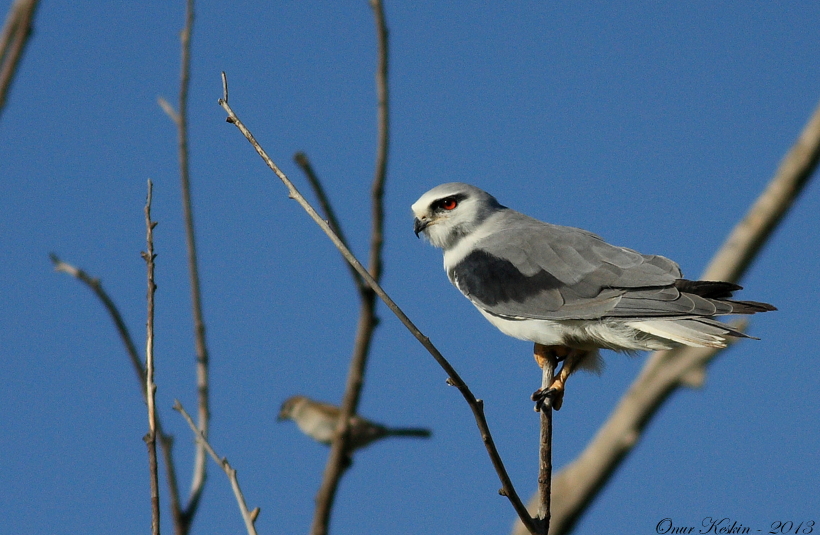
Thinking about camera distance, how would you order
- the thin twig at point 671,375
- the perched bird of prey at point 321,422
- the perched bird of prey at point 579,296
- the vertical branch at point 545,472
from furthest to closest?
the perched bird of prey at point 321,422 < the thin twig at point 671,375 < the perched bird of prey at point 579,296 < the vertical branch at point 545,472

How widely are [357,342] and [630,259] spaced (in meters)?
1.86

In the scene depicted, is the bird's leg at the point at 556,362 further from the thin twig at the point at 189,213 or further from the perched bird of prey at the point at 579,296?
the thin twig at the point at 189,213

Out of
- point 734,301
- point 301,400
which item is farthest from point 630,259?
point 301,400

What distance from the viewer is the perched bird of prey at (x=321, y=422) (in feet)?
26.5

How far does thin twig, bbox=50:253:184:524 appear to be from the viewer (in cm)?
317

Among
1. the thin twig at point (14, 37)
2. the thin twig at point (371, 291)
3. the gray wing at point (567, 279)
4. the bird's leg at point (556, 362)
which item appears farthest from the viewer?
the gray wing at point (567, 279)

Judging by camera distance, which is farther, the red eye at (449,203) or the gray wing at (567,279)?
the red eye at (449,203)

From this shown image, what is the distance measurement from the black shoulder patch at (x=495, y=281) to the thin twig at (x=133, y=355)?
7.21ft

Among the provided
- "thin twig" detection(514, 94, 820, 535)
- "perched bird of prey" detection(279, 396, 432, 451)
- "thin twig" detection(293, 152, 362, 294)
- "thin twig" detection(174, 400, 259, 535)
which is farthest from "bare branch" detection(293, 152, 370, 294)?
"perched bird of prey" detection(279, 396, 432, 451)

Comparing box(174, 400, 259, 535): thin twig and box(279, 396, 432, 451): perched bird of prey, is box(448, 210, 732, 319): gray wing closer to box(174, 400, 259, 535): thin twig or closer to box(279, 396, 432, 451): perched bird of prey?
box(174, 400, 259, 535): thin twig

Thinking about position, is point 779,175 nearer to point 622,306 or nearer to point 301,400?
point 622,306

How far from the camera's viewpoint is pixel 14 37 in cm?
240

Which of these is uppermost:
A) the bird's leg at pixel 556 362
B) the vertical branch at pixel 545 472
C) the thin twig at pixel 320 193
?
the thin twig at pixel 320 193

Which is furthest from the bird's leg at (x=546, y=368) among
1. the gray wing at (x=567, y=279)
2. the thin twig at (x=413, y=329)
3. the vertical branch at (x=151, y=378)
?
the vertical branch at (x=151, y=378)
